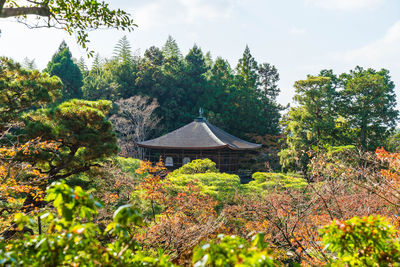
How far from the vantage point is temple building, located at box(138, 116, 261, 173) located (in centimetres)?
1694

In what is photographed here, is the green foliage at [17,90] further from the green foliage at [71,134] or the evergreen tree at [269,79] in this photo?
the evergreen tree at [269,79]

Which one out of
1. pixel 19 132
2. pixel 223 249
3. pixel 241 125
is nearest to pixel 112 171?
pixel 19 132

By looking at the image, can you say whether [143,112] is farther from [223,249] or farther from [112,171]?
[223,249]

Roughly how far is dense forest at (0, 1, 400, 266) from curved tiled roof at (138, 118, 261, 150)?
9.25 feet

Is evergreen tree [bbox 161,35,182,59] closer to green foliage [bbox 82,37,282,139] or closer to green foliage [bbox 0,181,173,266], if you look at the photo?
green foliage [bbox 82,37,282,139]

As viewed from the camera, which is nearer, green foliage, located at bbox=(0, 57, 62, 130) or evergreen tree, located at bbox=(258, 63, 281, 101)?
green foliage, located at bbox=(0, 57, 62, 130)

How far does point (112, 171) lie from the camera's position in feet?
24.9

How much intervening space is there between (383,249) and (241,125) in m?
22.0

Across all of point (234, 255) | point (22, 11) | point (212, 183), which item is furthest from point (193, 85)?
point (234, 255)

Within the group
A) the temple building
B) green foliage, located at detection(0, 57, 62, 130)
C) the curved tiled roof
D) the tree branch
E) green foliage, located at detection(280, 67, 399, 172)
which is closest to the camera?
the tree branch

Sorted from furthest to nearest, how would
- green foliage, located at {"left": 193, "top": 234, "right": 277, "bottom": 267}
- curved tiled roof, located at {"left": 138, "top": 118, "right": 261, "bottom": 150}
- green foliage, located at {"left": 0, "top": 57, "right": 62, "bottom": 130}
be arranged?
curved tiled roof, located at {"left": 138, "top": 118, "right": 261, "bottom": 150} → green foliage, located at {"left": 0, "top": 57, "right": 62, "bottom": 130} → green foliage, located at {"left": 193, "top": 234, "right": 277, "bottom": 267}

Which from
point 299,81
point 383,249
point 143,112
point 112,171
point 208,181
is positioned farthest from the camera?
point 143,112

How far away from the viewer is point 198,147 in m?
16.6

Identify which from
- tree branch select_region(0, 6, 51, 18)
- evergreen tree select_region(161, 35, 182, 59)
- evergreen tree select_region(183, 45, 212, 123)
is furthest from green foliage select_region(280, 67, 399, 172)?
evergreen tree select_region(161, 35, 182, 59)
